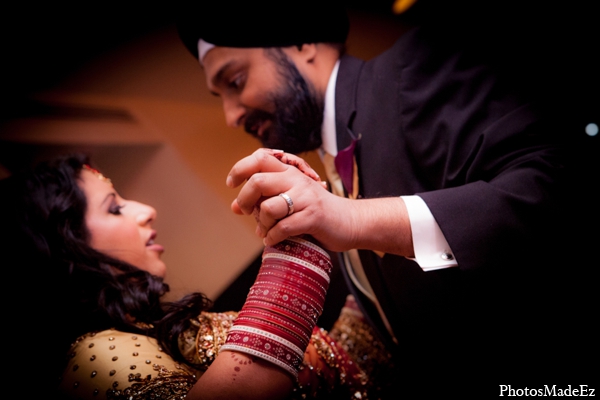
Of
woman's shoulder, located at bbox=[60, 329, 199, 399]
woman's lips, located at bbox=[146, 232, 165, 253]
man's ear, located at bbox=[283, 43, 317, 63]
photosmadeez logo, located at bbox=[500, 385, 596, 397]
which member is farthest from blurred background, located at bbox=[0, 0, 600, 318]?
photosmadeez logo, located at bbox=[500, 385, 596, 397]

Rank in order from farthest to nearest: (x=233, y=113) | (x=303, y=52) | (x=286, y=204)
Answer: (x=303, y=52)
(x=233, y=113)
(x=286, y=204)

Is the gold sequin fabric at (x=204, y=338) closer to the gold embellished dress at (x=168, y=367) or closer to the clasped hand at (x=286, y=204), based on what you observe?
the gold embellished dress at (x=168, y=367)

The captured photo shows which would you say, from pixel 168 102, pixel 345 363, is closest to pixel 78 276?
pixel 168 102

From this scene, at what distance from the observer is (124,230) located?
2.75 feet

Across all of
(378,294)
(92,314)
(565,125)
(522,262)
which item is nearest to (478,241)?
(522,262)

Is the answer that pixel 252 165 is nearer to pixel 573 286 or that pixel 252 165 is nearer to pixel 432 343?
pixel 432 343

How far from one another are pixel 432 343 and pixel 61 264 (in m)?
0.83

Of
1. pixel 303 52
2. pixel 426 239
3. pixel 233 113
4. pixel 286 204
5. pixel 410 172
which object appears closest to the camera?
pixel 286 204

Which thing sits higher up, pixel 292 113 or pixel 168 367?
pixel 292 113

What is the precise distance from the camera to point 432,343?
35.7 inches

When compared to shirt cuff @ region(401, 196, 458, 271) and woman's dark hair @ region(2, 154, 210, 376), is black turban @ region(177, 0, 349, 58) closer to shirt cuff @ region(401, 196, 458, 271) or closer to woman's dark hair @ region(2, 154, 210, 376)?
woman's dark hair @ region(2, 154, 210, 376)

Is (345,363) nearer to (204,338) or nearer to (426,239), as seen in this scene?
(204,338)

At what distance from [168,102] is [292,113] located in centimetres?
32

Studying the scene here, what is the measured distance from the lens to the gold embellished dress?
2.07 feet
